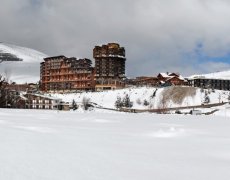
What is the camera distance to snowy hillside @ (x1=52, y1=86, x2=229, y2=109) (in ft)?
376

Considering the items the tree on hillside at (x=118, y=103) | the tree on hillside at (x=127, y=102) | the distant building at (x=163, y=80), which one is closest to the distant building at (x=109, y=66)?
the distant building at (x=163, y=80)

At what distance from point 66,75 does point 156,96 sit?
44.7 meters

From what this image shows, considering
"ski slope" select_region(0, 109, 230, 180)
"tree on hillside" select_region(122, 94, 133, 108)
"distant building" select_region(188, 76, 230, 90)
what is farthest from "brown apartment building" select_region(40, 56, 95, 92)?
"ski slope" select_region(0, 109, 230, 180)

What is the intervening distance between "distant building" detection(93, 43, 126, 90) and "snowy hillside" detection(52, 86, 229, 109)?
736 inches

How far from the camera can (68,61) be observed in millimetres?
151875

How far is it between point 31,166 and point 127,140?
14.6 ft

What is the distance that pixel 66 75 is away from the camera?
151250mm

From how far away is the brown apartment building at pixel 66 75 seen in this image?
5719 inches

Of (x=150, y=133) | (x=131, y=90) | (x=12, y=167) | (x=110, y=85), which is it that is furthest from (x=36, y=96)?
(x=12, y=167)

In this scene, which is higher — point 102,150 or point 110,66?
point 110,66

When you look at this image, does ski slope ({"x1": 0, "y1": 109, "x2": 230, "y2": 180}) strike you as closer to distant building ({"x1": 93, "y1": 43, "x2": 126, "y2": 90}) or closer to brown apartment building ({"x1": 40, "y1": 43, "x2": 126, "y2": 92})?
distant building ({"x1": 93, "y1": 43, "x2": 126, "y2": 90})

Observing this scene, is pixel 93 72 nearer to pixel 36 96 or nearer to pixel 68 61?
pixel 68 61

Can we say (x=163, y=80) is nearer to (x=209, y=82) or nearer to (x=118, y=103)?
(x=209, y=82)

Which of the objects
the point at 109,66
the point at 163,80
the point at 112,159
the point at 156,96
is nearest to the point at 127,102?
the point at 156,96
